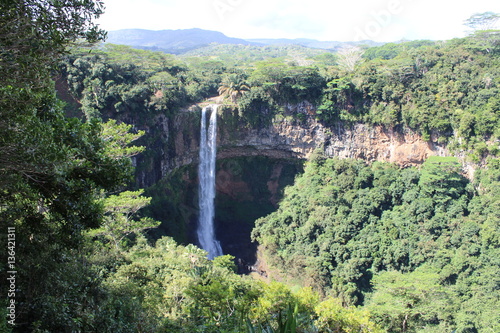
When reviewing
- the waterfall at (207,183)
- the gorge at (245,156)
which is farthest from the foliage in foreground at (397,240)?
the waterfall at (207,183)

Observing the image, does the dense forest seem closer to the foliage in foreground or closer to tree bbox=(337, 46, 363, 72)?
the foliage in foreground

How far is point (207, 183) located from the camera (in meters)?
24.0

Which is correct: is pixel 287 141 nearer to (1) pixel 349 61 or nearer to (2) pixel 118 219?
(1) pixel 349 61

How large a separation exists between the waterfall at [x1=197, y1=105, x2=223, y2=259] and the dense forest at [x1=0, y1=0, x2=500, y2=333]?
5.03 feet

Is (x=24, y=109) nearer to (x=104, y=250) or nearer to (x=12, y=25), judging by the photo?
(x=12, y=25)

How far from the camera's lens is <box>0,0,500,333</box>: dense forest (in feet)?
15.8

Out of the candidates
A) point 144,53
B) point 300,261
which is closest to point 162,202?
point 300,261

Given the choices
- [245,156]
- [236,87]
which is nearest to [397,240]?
[245,156]

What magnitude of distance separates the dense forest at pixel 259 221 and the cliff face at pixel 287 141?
1.78ft

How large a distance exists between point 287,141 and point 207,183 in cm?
630

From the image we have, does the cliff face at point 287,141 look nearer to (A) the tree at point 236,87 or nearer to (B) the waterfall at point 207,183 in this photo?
(B) the waterfall at point 207,183

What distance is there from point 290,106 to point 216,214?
927cm

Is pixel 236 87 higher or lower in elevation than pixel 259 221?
higher

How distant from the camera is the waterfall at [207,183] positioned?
23016 millimetres
